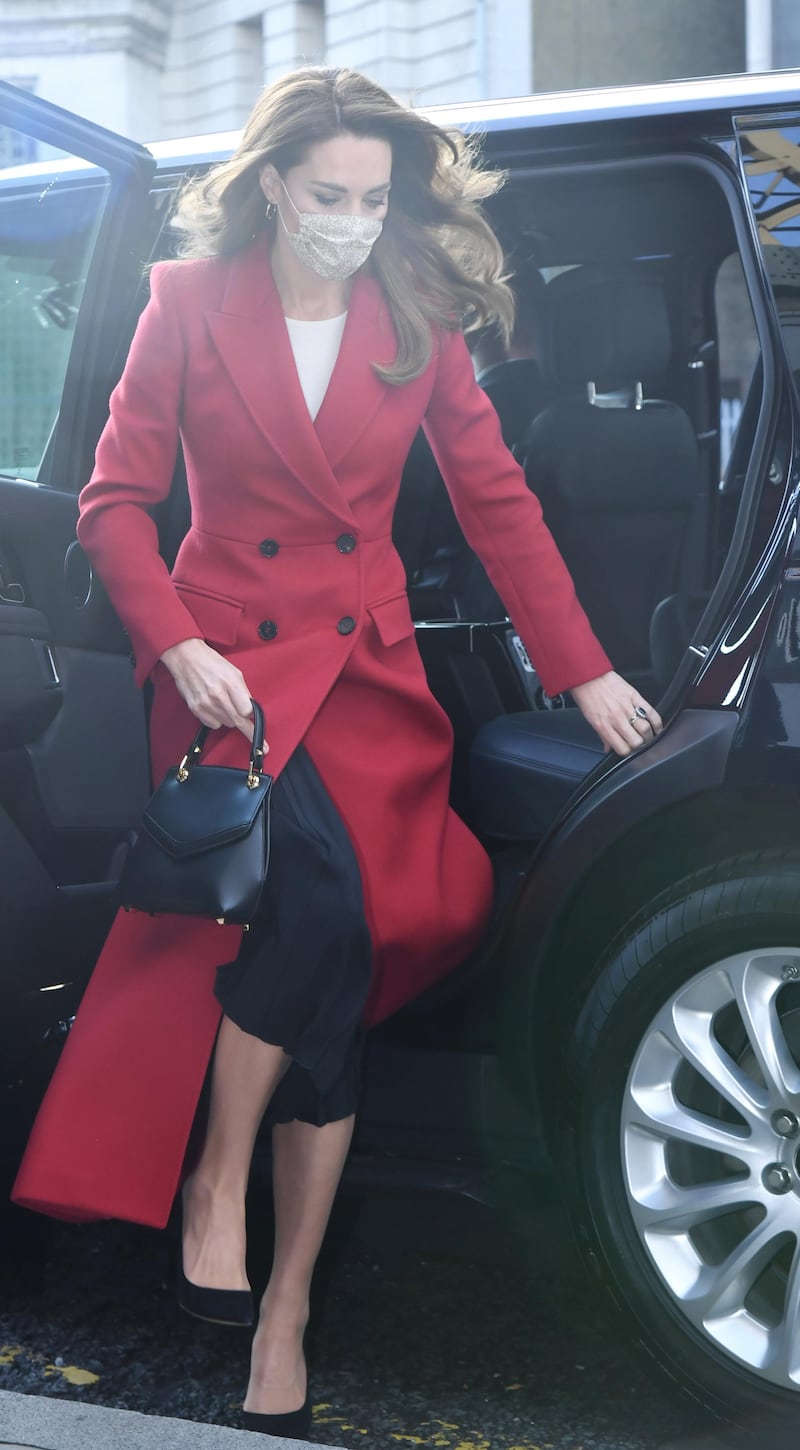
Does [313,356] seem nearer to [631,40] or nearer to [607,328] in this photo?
[607,328]

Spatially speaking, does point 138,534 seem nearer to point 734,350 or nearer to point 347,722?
point 347,722

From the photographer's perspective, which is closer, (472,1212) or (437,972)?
(437,972)

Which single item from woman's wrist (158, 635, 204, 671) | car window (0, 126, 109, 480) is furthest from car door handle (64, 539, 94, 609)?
woman's wrist (158, 635, 204, 671)

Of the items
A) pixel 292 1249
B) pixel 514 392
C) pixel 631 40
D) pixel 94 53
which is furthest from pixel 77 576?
pixel 94 53

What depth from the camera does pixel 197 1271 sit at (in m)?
2.28

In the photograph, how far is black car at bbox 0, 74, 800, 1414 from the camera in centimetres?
222

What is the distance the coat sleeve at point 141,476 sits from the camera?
2268mm

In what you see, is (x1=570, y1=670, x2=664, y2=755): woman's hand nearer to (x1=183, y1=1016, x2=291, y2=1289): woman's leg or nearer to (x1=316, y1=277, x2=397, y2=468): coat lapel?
(x1=316, y1=277, x2=397, y2=468): coat lapel

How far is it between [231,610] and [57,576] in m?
0.45

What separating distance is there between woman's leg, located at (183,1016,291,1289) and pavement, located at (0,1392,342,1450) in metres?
0.27

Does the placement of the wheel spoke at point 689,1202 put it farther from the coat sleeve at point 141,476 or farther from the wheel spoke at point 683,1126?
the coat sleeve at point 141,476

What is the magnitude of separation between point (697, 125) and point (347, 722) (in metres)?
0.95

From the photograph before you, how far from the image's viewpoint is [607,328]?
11.2ft

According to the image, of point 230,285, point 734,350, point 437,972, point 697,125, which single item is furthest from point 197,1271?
point 734,350
